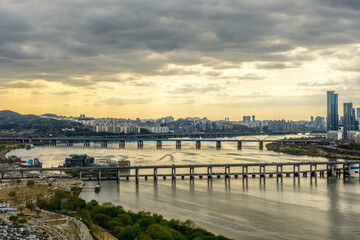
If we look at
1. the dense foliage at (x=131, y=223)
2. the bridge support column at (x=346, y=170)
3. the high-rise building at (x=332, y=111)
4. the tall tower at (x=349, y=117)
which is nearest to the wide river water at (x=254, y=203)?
the dense foliage at (x=131, y=223)

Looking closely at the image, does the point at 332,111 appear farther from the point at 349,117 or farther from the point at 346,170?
the point at 346,170

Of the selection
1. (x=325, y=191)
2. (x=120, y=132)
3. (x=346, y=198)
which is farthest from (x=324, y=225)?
(x=120, y=132)

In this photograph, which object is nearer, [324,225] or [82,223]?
[82,223]

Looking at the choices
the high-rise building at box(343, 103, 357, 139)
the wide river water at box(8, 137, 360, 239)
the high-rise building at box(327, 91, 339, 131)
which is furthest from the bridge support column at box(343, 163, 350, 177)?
the high-rise building at box(327, 91, 339, 131)

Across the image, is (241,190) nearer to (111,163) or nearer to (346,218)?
(346,218)

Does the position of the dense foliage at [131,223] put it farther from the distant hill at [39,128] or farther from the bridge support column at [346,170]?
the distant hill at [39,128]

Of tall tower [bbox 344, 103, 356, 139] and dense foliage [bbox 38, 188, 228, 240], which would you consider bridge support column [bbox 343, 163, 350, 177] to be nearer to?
Answer: dense foliage [bbox 38, 188, 228, 240]

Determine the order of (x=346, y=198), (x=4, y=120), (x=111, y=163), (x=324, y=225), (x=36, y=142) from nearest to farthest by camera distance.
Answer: (x=324, y=225)
(x=346, y=198)
(x=111, y=163)
(x=36, y=142)
(x=4, y=120)
